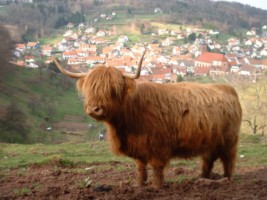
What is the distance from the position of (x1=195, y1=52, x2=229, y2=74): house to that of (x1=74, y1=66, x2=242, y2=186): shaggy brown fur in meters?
95.8

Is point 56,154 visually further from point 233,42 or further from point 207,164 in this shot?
point 233,42

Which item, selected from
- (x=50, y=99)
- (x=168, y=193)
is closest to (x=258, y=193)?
(x=168, y=193)

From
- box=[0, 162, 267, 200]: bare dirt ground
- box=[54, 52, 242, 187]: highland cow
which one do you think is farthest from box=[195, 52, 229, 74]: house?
box=[54, 52, 242, 187]: highland cow

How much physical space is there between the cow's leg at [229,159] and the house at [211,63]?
9513cm

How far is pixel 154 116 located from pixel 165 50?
478 ft

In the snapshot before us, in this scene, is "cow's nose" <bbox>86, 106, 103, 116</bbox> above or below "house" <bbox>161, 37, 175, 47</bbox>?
above

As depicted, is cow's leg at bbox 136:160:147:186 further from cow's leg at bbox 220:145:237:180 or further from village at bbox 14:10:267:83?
village at bbox 14:10:267:83

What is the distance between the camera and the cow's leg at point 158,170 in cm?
732

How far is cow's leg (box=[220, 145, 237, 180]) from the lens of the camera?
8445mm

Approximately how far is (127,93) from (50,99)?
5868 centimetres

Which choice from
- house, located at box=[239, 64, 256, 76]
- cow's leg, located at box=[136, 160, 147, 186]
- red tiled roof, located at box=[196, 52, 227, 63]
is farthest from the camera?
red tiled roof, located at box=[196, 52, 227, 63]

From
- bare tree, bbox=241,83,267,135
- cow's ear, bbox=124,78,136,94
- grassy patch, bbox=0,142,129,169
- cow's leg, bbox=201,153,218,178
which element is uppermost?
cow's ear, bbox=124,78,136,94

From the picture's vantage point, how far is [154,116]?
7.26 meters

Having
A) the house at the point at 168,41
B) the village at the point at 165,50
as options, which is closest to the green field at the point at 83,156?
the village at the point at 165,50
